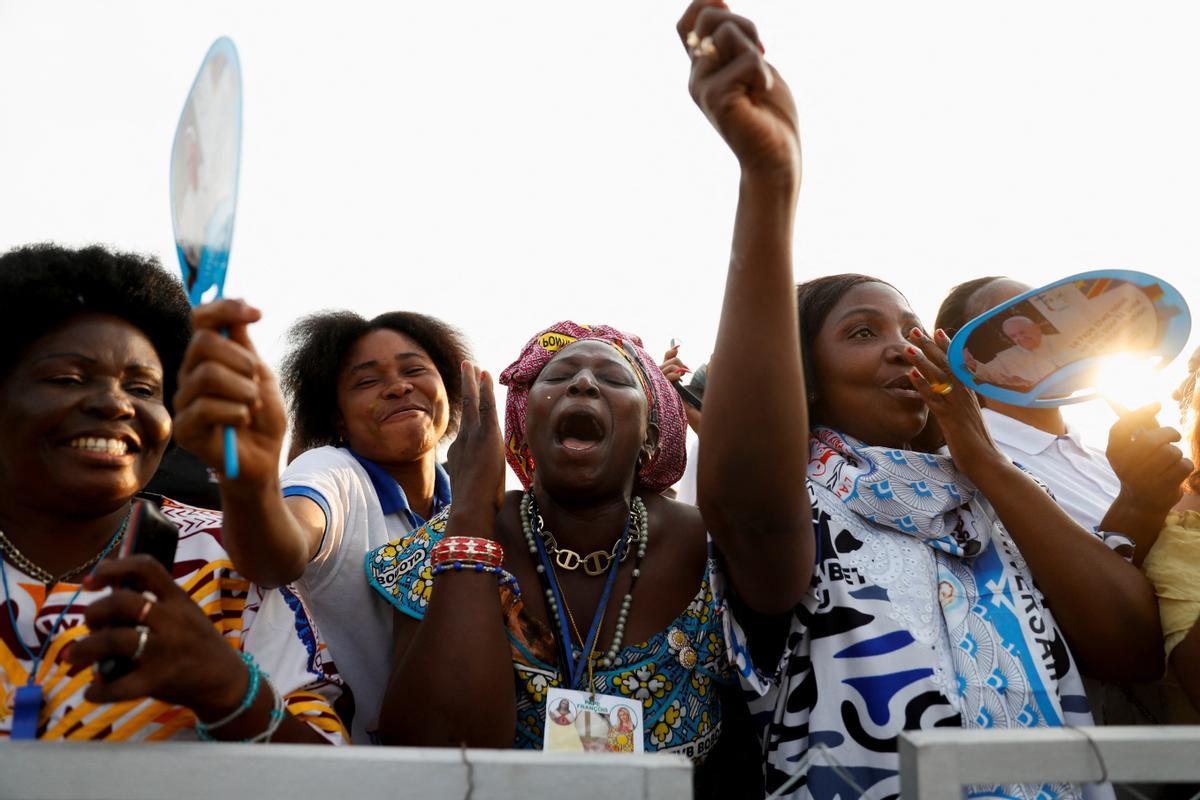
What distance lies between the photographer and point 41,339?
6.56ft

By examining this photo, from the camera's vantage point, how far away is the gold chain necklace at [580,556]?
2514 millimetres

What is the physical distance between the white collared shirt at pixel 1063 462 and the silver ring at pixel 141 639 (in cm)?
255

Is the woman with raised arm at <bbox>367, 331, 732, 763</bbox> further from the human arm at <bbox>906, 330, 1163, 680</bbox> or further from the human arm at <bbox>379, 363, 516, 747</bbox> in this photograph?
the human arm at <bbox>906, 330, 1163, 680</bbox>

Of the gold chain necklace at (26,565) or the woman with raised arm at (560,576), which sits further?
the woman with raised arm at (560,576)

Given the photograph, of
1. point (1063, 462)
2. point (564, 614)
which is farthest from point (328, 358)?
point (1063, 462)

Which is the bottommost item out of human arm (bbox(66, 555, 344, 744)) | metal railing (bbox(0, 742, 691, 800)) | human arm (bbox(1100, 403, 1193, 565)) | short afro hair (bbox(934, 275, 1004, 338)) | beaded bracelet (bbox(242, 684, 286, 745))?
beaded bracelet (bbox(242, 684, 286, 745))

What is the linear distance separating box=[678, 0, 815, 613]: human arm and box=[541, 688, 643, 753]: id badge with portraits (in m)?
0.59

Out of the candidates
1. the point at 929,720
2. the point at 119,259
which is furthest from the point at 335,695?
the point at 929,720

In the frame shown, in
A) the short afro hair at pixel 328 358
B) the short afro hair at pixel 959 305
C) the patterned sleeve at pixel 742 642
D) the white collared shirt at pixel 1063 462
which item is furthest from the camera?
the short afro hair at pixel 328 358

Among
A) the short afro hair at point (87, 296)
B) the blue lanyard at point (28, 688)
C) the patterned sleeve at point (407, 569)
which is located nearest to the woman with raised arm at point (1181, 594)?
the patterned sleeve at point (407, 569)

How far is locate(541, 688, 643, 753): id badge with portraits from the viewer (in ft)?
6.98

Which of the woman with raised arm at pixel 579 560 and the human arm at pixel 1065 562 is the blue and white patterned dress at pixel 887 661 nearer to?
the human arm at pixel 1065 562

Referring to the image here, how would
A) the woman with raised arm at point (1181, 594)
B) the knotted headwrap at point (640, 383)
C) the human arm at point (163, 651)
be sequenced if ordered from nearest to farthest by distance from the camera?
the human arm at point (163, 651), the woman with raised arm at point (1181, 594), the knotted headwrap at point (640, 383)

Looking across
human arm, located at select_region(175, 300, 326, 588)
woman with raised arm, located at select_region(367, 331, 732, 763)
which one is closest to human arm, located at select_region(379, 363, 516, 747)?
woman with raised arm, located at select_region(367, 331, 732, 763)
